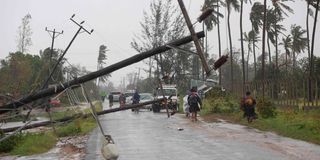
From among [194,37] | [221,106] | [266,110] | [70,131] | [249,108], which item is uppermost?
[194,37]

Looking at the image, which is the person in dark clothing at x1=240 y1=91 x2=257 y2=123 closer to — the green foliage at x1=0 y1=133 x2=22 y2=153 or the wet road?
the wet road

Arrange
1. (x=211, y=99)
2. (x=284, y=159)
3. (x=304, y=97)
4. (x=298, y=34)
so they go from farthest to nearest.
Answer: (x=298, y=34), (x=211, y=99), (x=304, y=97), (x=284, y=159)

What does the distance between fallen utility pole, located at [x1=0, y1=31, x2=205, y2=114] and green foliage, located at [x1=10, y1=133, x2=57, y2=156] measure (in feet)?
26.6

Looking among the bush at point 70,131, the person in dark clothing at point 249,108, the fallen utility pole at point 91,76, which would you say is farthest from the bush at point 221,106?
the fallen utility pole at point 91,76

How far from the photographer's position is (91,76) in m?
9.10

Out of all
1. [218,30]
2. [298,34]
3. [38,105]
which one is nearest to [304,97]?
[38,105]

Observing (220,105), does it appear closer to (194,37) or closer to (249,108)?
(249,108)

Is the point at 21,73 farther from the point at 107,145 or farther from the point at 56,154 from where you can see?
the point at 107,145

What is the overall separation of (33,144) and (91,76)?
1057 cm

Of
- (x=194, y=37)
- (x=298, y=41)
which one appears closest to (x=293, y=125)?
(x=194, y=37)

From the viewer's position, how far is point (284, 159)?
47.4ft

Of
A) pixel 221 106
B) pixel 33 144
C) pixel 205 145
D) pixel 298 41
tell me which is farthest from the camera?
pixel 298 41

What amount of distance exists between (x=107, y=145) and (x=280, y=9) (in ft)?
170

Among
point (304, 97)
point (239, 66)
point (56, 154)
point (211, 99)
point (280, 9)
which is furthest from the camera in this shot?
point (239, 66)
